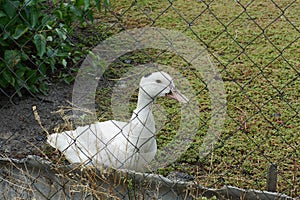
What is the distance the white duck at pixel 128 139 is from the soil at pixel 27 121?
1.23 feet

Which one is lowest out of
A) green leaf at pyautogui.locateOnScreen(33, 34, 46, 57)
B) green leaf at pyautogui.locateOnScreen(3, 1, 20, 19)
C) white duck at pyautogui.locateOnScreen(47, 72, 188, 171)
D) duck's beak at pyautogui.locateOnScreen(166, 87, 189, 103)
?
white duck at pyautogui.locateOnScreen(47, 72, 188, 171)

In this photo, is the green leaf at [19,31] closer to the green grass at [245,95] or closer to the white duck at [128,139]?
the green grass at [245,95]

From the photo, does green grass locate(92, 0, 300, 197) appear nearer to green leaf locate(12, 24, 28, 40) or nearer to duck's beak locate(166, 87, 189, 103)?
duck's beak locate(166, 87, 189, 103)

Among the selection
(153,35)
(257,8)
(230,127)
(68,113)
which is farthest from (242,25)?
(68,113)

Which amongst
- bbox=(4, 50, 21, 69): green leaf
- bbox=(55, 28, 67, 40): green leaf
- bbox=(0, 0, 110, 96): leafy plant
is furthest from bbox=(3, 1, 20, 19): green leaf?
bbox=(55, 28, 67, 40): green leaf

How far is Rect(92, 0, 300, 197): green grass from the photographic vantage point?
267 centimetres

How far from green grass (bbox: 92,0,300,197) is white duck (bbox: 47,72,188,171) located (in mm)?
248

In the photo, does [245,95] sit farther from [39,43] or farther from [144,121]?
[39,43]

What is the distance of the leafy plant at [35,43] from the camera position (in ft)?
9.15

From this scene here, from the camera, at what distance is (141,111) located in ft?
8.26

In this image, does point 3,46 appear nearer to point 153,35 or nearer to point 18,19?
point 18,19

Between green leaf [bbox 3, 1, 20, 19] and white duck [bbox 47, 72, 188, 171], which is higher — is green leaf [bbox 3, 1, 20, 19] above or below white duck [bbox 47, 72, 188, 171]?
above

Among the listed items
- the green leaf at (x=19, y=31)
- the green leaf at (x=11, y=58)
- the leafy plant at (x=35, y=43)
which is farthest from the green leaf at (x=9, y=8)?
the green leaf at (x=11, y=58)

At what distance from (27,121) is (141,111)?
86 centimetres
